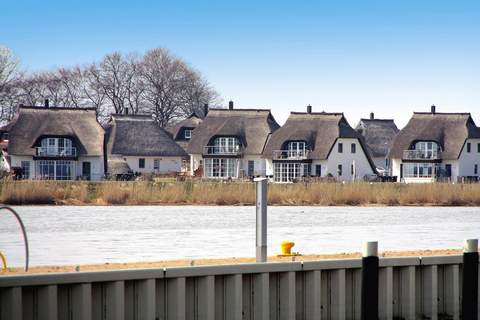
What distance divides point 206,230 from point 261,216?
18.1 metres

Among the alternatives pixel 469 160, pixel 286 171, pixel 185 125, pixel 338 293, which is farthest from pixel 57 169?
pixel 338 293

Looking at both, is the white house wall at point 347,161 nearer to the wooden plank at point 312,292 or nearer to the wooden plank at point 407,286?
the wooden plank at point 407,286

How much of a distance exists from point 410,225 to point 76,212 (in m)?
15.1

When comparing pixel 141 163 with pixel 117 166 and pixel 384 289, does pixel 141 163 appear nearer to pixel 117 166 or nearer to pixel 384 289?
pixel 117 166

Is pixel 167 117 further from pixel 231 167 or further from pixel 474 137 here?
pixel 474 137

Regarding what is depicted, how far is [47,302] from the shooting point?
1269 centimetres

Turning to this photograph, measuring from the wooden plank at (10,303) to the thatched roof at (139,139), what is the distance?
88.4 meters

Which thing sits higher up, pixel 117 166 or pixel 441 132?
pixel 441 132

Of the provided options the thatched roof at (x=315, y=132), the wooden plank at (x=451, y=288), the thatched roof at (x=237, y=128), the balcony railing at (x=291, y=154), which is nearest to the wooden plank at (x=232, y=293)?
the wooden plank at (x=451, y=288)

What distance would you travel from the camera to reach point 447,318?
16.1 meters

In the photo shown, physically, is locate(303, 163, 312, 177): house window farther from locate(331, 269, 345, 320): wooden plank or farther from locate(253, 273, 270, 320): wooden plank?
locate(253, 273, 270, 320): wooden plank

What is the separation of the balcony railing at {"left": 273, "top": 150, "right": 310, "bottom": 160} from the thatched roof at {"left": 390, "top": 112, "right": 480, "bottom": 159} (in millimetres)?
11214

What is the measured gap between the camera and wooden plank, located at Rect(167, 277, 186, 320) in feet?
44.8

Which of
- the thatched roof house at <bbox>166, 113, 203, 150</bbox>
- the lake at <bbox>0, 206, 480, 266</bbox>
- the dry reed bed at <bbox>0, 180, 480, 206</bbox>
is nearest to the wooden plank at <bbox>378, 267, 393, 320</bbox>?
the lake at <bbox>0, 206, 480, 266</bbox>
